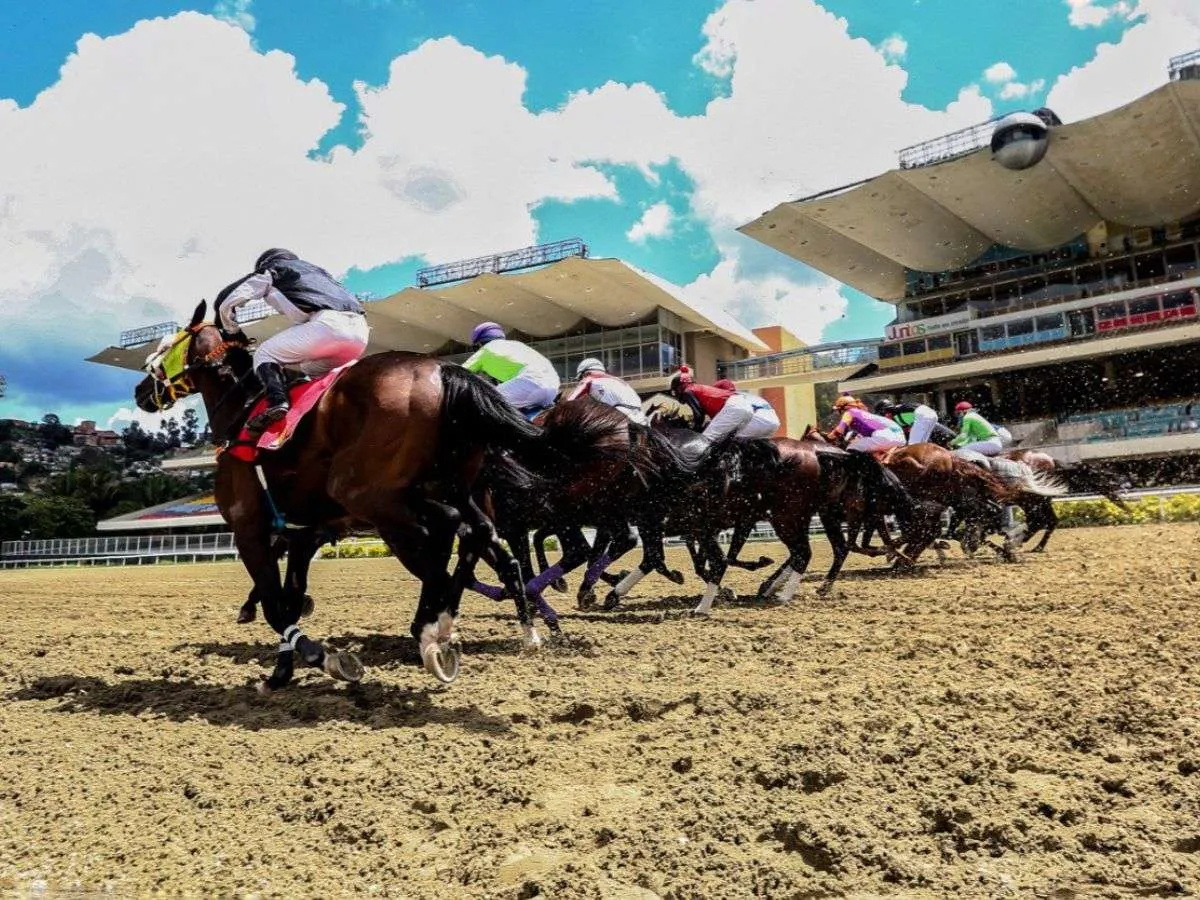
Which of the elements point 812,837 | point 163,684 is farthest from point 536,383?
point 812,837

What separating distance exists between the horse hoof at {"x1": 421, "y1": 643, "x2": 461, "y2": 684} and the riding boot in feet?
4.38

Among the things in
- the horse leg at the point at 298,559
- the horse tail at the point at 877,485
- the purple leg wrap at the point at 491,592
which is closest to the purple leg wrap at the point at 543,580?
the purple leg wrap at the point at 491,592

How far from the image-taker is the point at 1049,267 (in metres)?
36.3

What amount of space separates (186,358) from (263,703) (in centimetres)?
200

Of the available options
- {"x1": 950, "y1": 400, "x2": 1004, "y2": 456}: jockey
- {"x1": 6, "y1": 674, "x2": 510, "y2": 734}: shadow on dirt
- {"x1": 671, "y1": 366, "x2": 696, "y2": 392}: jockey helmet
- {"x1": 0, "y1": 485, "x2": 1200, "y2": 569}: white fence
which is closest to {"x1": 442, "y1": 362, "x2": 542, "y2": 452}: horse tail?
{"x1": 6, "y1": 674, "x2": 510, "y2": 734}: shadow on dirt

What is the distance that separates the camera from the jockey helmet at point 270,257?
4386 millimetres

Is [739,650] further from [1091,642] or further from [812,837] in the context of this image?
[812,837]

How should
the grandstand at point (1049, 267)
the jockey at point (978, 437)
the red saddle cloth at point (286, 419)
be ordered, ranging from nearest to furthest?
the red saddle cloth at point (286, 419) < the jockey at point (978, 437) < the grandstand at point (1049, 267)

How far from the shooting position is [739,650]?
4.43 m

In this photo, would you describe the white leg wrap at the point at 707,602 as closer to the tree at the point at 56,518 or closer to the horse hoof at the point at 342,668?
the horse hoof at the point at 342,668

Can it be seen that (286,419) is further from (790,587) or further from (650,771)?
(790,587)

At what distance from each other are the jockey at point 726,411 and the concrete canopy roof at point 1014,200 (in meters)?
29.6

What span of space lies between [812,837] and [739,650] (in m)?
2.41

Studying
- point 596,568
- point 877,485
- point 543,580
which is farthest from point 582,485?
point 877,485
